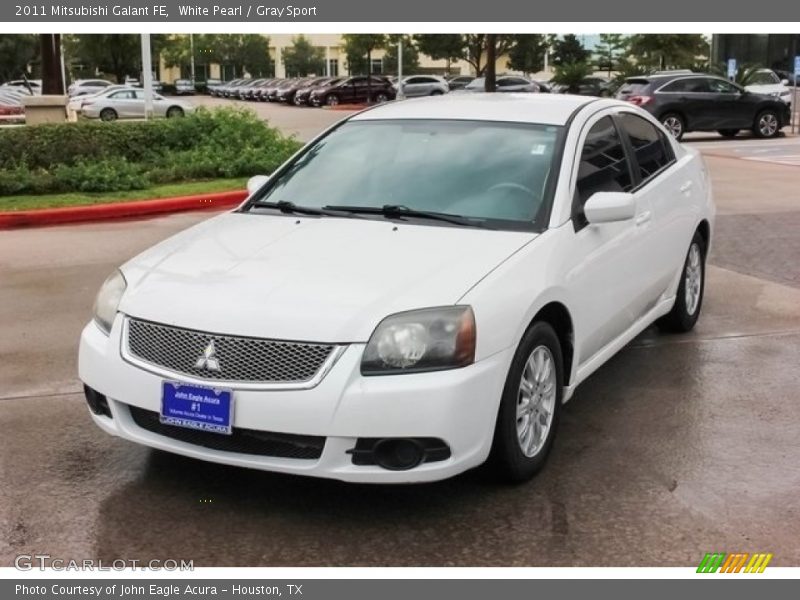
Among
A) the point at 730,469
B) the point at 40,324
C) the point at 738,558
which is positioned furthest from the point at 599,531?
the point at 40,324

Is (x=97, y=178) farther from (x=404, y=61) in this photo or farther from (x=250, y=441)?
(x=404, y=61)

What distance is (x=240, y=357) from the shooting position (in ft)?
12.3

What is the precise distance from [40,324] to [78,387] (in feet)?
5.15

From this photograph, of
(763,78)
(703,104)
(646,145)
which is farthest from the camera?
(763,78)

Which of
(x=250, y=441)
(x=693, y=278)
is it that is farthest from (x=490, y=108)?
(x=250, y=441)

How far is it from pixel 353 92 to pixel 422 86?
3712 millimetres

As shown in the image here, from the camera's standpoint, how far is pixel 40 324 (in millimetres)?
7004

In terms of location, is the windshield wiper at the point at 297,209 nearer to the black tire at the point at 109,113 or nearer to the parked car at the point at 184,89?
the black tire at the point at 109,113

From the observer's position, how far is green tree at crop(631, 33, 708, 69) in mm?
48188

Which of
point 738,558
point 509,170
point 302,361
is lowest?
point 738,558

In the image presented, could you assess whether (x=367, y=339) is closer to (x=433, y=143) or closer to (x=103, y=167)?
(x=433, y=143)

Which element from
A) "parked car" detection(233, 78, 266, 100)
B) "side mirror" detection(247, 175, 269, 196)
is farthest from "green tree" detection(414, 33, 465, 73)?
"side mirror" detection(247, 175, 269, 196)

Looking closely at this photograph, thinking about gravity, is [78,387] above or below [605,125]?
below

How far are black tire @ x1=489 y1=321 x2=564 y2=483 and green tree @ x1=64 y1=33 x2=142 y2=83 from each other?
6019 centimetres
